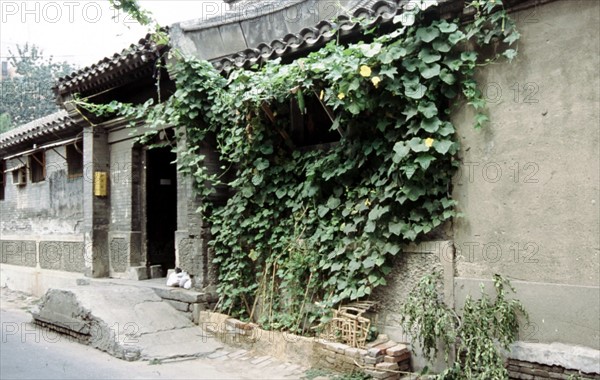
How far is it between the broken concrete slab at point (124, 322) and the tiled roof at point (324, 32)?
375 cm

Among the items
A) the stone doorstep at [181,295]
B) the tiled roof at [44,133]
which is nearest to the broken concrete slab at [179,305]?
the stone doorstep at [181,295]

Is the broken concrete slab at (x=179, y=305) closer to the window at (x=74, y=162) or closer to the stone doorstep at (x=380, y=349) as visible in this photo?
the stone doorstep at (x=380, y=349)

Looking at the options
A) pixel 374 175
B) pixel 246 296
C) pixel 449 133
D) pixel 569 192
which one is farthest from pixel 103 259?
pixel 569 192

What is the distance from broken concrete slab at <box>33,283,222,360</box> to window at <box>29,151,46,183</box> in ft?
17.7

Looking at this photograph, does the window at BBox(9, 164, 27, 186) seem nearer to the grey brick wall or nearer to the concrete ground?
the grey brick wall

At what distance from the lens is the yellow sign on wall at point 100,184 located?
9.97 meters

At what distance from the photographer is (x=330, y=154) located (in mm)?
6094

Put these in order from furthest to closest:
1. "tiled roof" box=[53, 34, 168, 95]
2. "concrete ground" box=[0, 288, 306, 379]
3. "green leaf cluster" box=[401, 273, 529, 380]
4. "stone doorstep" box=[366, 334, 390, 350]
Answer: "tiled roof" box=[53, 34, 168, 95] < "concrete ground" box=[0, 288, 306, 379] < "stone doorstep" box=[366, 334, 390, 350] < "green leaf cluster" box=[401, 273, 529, 380]

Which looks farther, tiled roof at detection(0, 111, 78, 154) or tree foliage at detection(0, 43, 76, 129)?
tree foliage at detection(0, 43, 76, 129)

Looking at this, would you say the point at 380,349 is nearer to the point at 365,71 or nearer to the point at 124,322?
the point at 365,71

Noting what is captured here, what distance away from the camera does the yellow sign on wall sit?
32.7 ft

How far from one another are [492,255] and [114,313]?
201 inches

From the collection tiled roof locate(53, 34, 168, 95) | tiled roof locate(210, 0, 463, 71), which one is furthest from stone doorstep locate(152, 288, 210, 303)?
tiled roof locate(53, 34, 168, 95)

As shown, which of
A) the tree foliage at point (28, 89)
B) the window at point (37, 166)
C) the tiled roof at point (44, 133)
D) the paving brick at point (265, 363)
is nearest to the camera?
the paving brick at point (265, 363)
